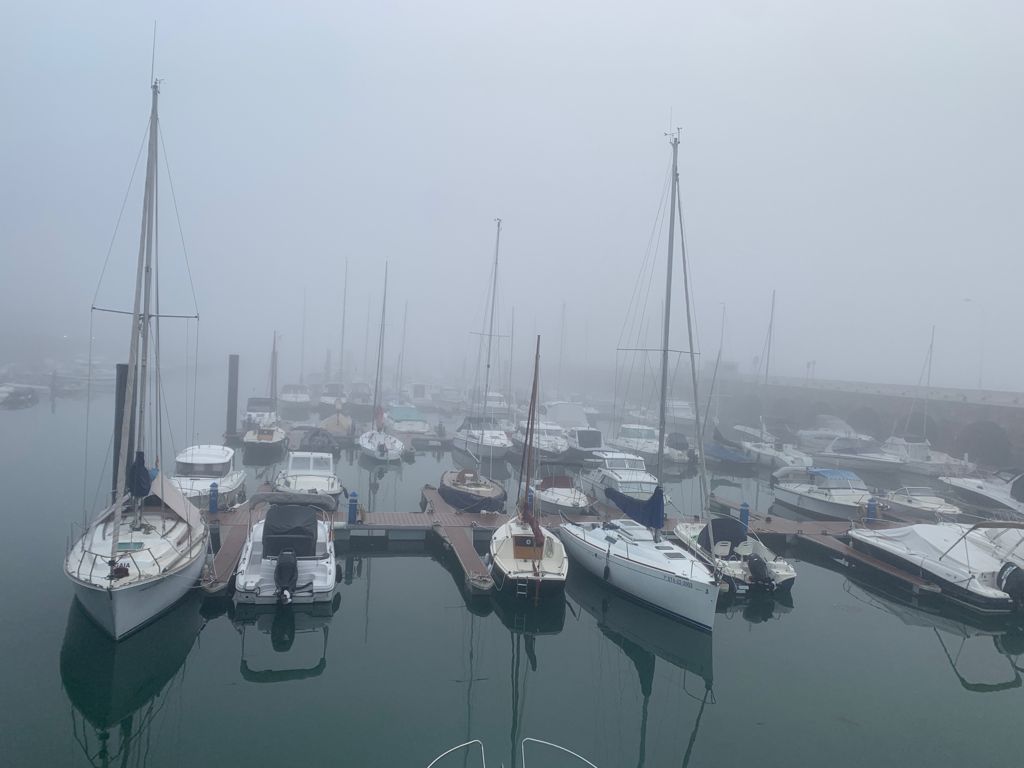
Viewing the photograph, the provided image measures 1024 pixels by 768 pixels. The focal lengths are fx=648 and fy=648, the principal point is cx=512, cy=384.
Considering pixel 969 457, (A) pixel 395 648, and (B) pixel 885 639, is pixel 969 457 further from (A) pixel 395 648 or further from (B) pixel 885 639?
(A) pixel 395 648

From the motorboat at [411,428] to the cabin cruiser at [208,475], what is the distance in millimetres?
18226

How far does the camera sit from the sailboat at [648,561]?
14.9 m

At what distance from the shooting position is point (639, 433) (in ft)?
142

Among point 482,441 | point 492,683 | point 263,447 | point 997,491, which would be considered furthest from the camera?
point 263,447

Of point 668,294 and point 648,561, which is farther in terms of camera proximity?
point 668,294

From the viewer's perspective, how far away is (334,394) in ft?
218

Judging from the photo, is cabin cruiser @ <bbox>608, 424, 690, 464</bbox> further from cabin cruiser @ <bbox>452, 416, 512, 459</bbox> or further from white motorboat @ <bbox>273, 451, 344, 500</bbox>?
white motorboat @ <bbox>273, 451, 344, 500</bbox>

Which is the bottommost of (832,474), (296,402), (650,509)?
(296,402)

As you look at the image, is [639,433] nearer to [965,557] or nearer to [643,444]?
[643,444]

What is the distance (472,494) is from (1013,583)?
1596cm

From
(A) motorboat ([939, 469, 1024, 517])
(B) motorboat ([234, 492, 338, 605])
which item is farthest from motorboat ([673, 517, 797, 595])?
(A) motorboat ([939, 469, 1024, 517])

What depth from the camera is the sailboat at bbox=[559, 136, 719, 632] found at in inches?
586

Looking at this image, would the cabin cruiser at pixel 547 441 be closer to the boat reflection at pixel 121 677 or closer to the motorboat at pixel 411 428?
the motorboat at pixel 411 428

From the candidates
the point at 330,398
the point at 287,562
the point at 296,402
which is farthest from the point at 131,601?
the point at 330,398
